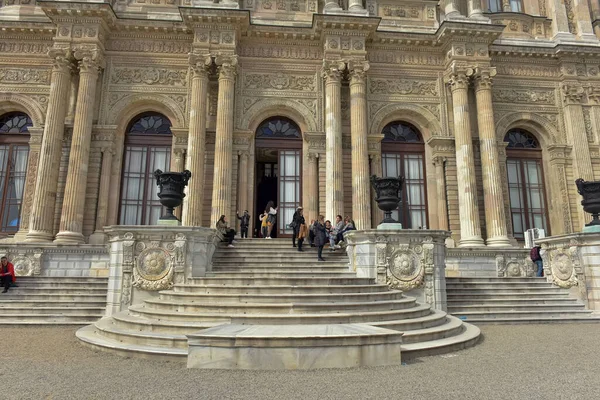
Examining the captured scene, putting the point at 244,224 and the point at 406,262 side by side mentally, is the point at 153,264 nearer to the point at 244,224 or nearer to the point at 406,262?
the point at 244,224

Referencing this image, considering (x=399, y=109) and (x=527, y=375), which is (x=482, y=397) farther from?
(x=399, y=109)

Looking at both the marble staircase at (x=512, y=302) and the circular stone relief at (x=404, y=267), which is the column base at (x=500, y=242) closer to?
the marble staircase at (x=512, y=302)

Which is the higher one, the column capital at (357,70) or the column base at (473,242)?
the column capital at (357,70)

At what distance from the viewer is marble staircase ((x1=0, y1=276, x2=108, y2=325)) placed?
9406mm

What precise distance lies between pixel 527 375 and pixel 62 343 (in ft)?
24.1

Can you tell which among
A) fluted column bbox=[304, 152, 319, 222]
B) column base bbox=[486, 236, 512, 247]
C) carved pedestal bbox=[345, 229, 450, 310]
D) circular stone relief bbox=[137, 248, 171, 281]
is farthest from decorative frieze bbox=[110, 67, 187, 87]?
column base bbox=[486, 236, 512, 247]

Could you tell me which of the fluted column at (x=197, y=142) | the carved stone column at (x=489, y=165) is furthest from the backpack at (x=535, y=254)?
A: the fluted column at (x=197, y=142)

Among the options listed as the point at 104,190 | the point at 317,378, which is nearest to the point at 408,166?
the point at 104,190

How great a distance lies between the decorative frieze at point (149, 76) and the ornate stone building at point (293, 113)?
0.19ft

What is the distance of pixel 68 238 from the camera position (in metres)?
13.5

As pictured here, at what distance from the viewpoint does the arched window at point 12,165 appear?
1543 centimetres

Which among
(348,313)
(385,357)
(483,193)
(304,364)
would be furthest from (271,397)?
(483,193)

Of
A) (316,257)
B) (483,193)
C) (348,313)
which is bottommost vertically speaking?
(348,313)

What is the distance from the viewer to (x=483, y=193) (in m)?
16.1
